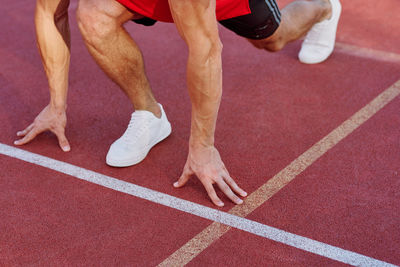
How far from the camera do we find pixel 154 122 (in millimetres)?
3430

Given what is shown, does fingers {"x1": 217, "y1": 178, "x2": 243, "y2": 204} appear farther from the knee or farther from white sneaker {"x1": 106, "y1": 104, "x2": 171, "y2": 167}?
the knee

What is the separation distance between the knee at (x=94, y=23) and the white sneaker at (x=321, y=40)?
1685mm

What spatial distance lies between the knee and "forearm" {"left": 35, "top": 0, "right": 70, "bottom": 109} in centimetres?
19

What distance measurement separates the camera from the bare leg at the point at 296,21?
379 cm

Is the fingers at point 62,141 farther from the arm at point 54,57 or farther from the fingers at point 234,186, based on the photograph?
the fingers at point 234,186

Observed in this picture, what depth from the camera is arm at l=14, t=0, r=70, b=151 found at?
3.32 meters

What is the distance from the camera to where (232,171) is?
3.26 meters

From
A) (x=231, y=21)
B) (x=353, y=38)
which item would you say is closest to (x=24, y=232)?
(x=231, y=21)

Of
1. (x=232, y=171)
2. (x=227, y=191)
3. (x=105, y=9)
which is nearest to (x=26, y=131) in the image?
(x=105, y=9)

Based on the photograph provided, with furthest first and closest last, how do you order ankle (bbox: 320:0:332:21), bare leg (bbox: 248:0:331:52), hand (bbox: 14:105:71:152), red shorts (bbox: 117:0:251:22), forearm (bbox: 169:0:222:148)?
ankle (bbox: 320:0:332:21), bare leg (bbox: 248:0:331:52), hand (bbox: 14:105:71:152), red shorts (bbox: 117:0:251:22), forearm (bbox: 169:0:222:148)

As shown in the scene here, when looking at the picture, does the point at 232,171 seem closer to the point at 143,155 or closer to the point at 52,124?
the point at 143,155

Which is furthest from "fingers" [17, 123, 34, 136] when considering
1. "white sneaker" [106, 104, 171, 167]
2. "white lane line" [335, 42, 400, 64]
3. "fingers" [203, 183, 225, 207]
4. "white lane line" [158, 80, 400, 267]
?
"white lane line" [335, 42, 400, 64]

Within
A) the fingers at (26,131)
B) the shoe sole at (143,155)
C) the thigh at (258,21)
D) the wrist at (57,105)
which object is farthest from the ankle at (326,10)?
the fingers at (26,131)

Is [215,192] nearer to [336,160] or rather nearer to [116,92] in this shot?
[336,160]
